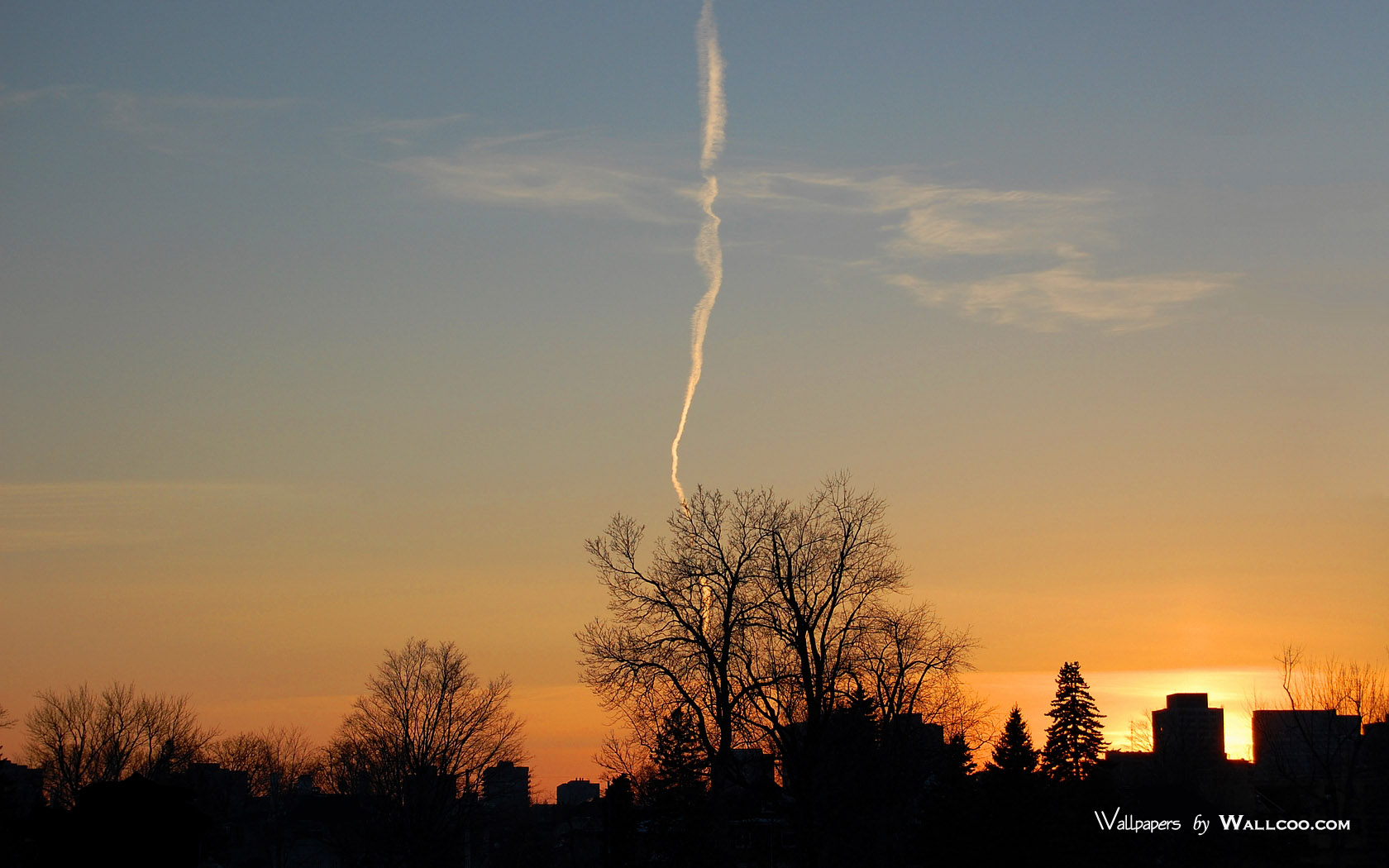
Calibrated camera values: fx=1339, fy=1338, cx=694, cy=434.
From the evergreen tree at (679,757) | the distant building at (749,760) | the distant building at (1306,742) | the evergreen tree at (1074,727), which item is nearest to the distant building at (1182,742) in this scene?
the distant building at (1306,742)

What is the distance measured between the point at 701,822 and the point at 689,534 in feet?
79.2

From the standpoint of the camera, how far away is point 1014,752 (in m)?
57.1

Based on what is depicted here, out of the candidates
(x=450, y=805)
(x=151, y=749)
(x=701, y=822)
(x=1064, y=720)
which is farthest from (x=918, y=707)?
(x=151, y=749)

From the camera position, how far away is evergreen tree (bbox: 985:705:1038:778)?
55594 millimetres

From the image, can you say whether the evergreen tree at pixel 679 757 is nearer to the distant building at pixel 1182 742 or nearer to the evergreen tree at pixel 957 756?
the evergreen tree at pixel 957 756

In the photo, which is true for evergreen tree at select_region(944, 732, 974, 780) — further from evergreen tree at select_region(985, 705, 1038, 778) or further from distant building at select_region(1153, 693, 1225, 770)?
distant building at select_region(1153, 693, 1225, 770)

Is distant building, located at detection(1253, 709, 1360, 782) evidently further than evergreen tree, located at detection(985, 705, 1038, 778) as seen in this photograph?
Yes

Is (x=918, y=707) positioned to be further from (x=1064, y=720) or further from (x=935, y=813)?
(x=1064, y=720)

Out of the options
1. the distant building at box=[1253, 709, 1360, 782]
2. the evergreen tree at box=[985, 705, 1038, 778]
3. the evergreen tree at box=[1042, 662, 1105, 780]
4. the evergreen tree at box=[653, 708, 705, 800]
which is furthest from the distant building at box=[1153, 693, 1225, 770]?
the evergreen tree at box=[653, 708, 705, 800]

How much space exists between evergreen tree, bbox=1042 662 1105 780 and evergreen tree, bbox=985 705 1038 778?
1609 centimetres

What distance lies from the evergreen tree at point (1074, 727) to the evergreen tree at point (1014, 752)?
52.8 feet

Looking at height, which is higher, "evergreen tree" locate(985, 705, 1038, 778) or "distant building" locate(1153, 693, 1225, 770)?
"evergreen tree" locate(985, 705, 1038, 778)

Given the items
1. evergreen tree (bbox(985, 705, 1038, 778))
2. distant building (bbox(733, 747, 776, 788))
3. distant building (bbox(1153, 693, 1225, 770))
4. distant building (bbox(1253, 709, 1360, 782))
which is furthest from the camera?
distant building (bbox(1153, 693, 1225, 770))

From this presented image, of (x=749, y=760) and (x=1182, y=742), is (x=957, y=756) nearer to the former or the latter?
(x=749, y=760)
